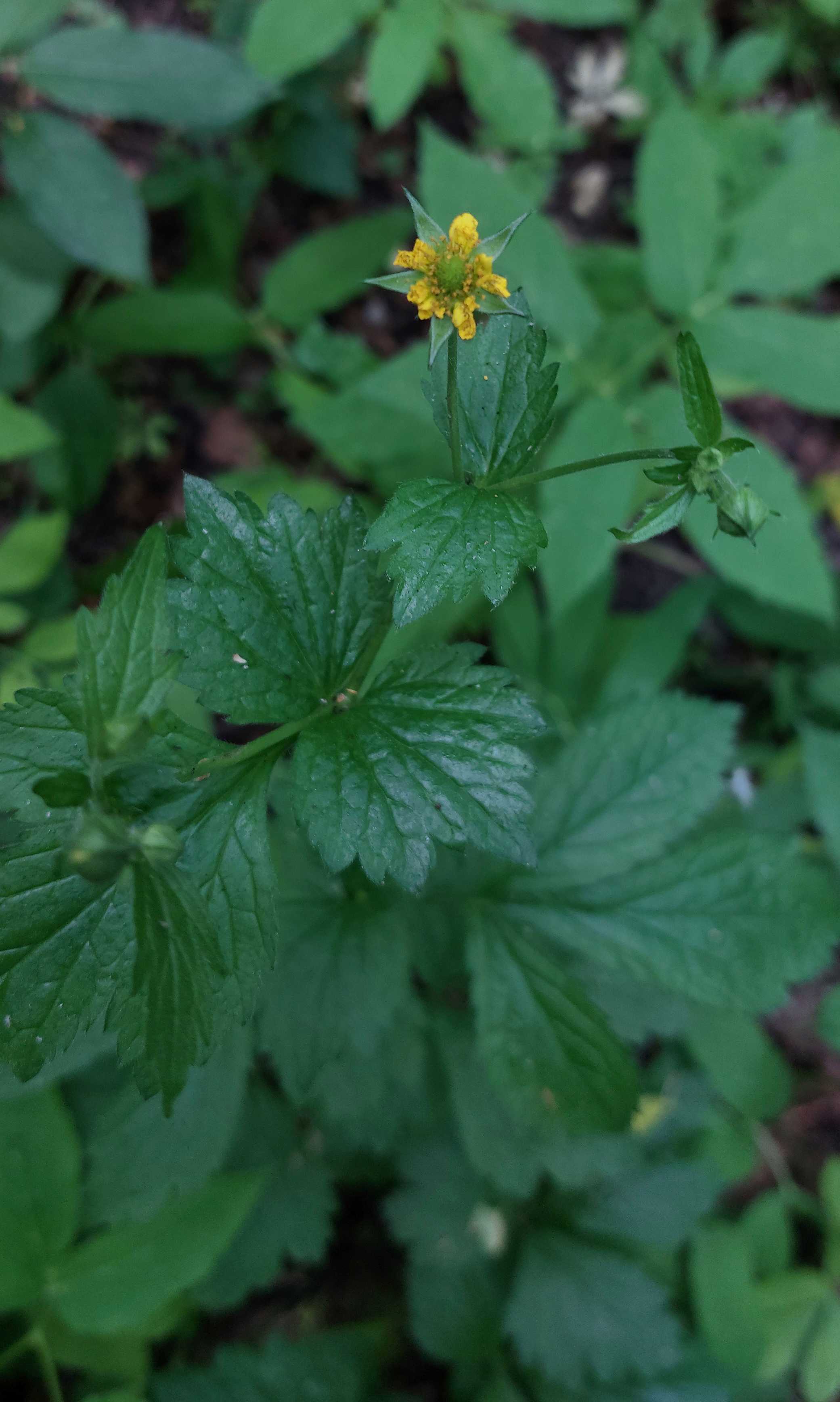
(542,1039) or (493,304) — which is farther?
(542,1039)

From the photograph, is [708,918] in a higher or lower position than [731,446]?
lower

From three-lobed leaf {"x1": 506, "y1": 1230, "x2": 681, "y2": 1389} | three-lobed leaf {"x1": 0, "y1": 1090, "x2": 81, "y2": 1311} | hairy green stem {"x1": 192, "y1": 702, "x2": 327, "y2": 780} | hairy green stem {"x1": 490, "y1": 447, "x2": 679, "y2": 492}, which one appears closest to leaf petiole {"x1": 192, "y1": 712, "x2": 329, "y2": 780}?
hairy green stem {"x1": 192, "y1": 702, "x2": 327, "y2": 780}

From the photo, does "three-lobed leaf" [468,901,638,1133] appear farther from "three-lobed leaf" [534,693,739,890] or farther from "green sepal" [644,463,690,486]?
"green sepal" [644,463,690,486]

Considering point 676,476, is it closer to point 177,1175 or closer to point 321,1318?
point 177,1175

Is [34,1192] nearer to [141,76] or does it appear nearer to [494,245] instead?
[494,245]

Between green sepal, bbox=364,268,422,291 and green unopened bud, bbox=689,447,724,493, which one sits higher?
green sepal, bbox=364,268,422,291

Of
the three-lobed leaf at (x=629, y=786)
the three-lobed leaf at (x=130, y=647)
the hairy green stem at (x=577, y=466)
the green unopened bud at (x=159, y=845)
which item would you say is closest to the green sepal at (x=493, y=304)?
the hairy green stem at (x=577, y=466)

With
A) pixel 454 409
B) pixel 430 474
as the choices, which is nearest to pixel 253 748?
pixel 454 409
